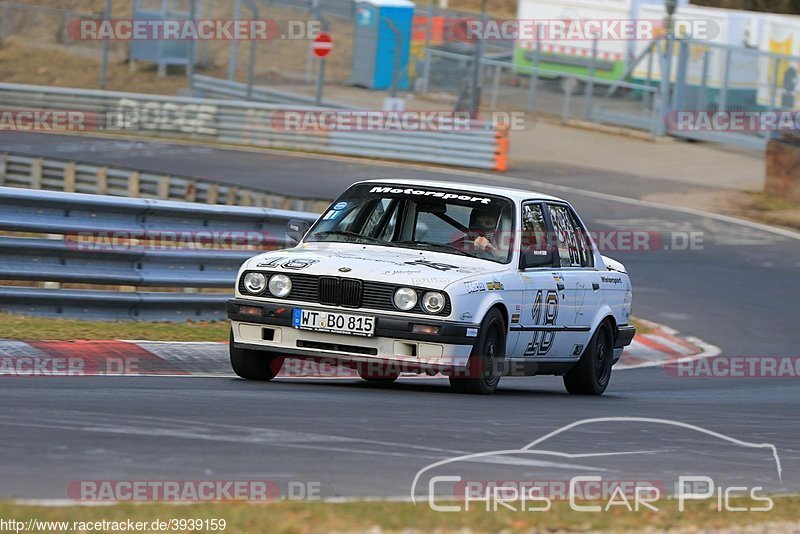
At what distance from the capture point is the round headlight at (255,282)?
8.85 metres

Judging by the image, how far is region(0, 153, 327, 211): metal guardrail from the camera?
892 inches

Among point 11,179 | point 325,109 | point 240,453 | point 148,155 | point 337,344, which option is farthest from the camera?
point 325,109

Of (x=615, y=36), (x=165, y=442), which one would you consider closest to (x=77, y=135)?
(x=615, y=36)

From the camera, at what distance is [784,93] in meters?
31.5

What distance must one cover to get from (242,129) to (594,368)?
73.9 feet

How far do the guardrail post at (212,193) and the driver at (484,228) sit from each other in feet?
45.5

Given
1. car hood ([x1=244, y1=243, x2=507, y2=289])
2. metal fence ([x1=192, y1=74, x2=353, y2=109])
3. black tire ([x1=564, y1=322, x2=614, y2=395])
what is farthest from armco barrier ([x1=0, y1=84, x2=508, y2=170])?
car hood ([x1=244, y1=243, x2=507, y2=289])

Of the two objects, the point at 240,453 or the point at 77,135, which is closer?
the point at 240,453

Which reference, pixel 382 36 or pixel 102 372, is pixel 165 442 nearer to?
pixel 102 372

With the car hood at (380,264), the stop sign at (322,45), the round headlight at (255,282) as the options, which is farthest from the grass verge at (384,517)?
the stop sign at (322,45)

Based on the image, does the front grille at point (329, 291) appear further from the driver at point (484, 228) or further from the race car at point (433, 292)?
the driver at point (484, 228)

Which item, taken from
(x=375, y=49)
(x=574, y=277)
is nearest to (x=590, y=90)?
(x=375, y=49)

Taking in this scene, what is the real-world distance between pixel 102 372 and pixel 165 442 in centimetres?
A: 311

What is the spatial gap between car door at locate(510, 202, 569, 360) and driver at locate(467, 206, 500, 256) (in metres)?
0.21
